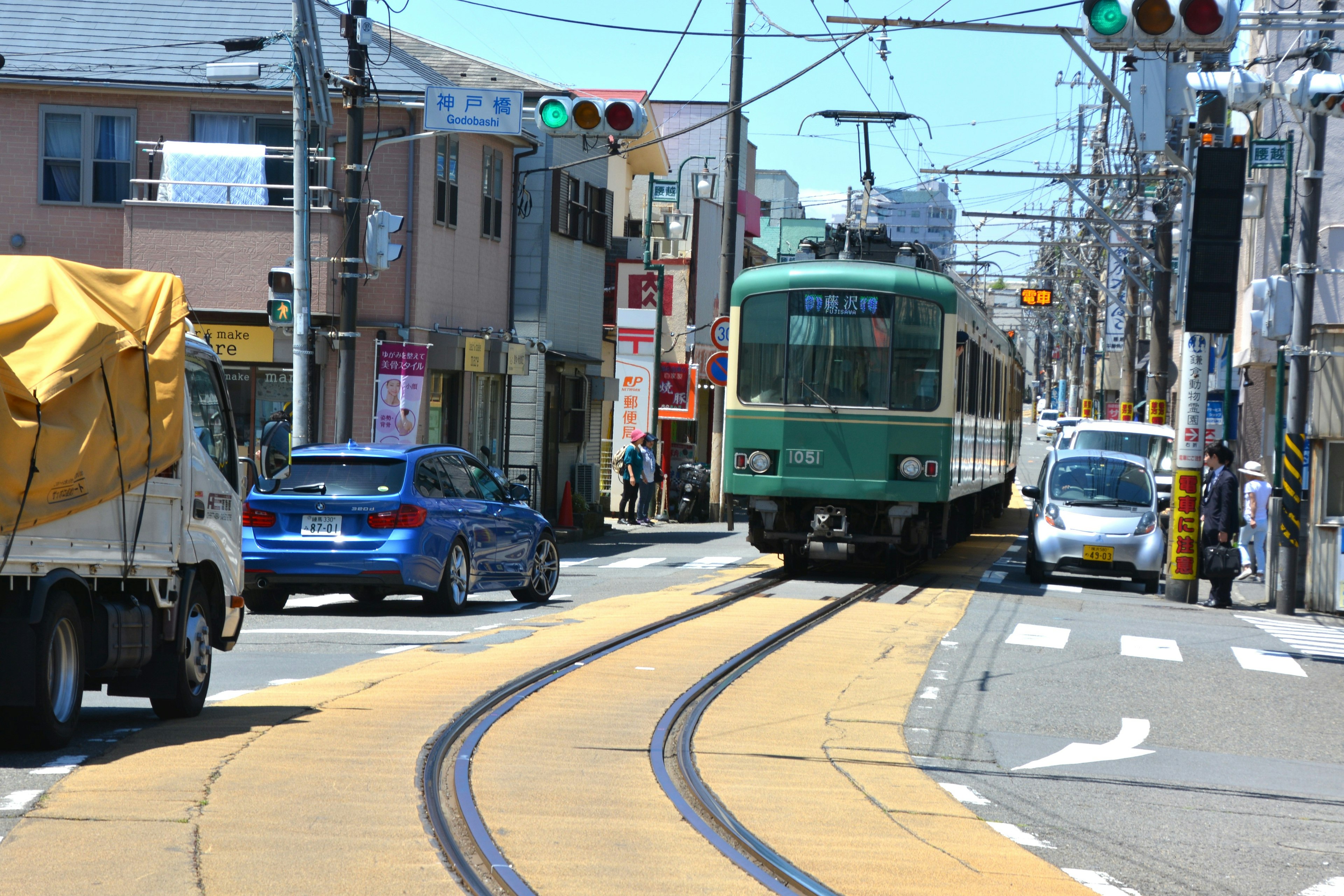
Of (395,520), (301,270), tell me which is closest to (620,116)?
(395,520)

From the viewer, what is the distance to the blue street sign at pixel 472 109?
18031 millimetres

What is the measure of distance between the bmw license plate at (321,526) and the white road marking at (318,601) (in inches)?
51.1

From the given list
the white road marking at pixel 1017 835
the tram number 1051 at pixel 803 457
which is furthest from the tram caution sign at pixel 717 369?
the white road marking at pixel 1017 835

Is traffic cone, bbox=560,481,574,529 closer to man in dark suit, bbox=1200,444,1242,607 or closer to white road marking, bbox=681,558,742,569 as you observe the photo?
white road marking, bbox=681,558,742,569

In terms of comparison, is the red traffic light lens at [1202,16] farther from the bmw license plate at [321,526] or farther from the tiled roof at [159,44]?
the tiled roof at [159,44]

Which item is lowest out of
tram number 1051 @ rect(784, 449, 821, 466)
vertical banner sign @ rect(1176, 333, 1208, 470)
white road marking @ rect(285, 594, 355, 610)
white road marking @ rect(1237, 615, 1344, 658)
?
white road marking @ rect(285, 594, 355, 610)

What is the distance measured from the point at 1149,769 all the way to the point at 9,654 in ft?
18.5

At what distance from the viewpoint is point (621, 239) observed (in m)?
41.6

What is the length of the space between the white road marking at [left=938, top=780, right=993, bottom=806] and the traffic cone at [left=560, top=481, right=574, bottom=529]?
21413 mm

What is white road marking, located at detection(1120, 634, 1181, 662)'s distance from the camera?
43.5 ft

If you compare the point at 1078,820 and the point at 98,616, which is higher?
the point at 98,616

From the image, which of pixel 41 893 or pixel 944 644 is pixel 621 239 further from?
pixel 41 893

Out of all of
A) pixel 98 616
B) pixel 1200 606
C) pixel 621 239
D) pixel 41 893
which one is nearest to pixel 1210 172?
pixel 1200 606

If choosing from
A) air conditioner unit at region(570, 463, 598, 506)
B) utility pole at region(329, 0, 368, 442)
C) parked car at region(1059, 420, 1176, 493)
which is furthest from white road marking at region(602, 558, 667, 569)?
parked car at region(1059, 420, 1176, 493)
